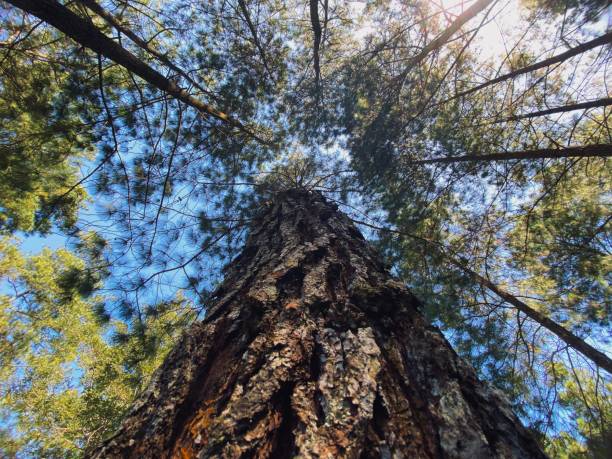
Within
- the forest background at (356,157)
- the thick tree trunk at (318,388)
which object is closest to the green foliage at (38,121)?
the forest background at (356,157)

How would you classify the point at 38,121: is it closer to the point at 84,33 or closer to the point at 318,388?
the point at 84,33

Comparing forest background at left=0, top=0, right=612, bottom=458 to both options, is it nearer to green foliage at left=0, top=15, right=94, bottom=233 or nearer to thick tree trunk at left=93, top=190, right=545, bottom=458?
green foliage at left=0, top=15, right=94, bottom=233

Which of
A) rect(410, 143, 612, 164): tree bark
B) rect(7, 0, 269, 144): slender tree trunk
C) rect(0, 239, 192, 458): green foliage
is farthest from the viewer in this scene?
rect(0, 239, 192, 458): green foliage

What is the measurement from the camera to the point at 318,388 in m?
1.02

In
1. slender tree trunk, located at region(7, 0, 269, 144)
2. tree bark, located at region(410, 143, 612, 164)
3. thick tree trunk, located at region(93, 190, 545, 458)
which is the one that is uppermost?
tree bark, located at region(410, 143, 612, 164)

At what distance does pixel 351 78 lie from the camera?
4.75 metres

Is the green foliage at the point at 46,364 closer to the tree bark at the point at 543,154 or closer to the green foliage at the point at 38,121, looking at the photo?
the green foliage at the point at 38,121

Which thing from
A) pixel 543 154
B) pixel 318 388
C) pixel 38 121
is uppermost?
pixel 543 154

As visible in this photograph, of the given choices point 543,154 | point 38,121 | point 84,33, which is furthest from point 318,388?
point 38,121

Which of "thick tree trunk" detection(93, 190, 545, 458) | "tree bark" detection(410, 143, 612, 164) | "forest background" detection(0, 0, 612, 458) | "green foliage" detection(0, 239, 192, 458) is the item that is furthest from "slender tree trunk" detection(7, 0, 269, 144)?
"green foliage" detection(0, 239, 192, 458)

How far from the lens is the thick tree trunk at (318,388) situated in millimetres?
874

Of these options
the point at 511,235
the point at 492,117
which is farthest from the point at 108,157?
the point at 511,235

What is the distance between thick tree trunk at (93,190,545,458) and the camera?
874mm

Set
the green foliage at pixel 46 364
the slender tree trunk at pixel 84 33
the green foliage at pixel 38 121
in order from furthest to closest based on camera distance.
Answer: the green foliage at pixel 46 364 → the green foliage at pixel 38 121 → the slender tree trunk at pixel 84 33
